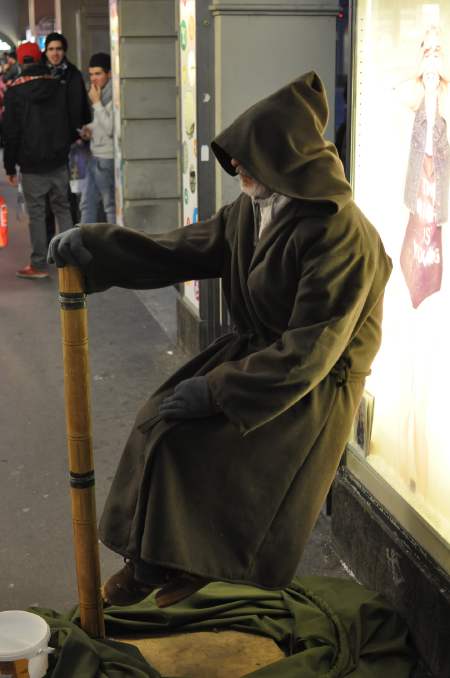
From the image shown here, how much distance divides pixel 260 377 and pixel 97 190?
7.64 metres

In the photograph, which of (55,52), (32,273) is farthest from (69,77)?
(32,273)

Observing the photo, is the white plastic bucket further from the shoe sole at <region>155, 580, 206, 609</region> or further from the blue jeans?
the blue jeans

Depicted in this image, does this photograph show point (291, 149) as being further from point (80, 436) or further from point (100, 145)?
point (100, 145)

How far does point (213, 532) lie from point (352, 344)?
659mm

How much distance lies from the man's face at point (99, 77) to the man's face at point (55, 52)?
2.84ft

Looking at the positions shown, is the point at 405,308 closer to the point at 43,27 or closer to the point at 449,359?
the point at 449,359

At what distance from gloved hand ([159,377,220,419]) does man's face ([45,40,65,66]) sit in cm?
660

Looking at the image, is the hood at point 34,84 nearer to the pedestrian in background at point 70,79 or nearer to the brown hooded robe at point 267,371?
the pedestrian in background at point 70,79

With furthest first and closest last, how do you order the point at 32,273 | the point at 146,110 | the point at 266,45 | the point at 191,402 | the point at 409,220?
the point at 146,110 → the point at 32,273 → the point at 266,45 → the point at 409,220 → the point at 191,402

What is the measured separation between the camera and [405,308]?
3.26m

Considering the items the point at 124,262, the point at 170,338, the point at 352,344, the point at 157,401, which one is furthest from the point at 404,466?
the point at 170,338

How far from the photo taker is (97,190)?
9844 millimetres

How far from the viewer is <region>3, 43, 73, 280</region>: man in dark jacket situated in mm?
8359

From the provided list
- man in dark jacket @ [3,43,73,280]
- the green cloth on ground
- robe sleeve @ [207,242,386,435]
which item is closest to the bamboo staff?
the green cloth on ground
